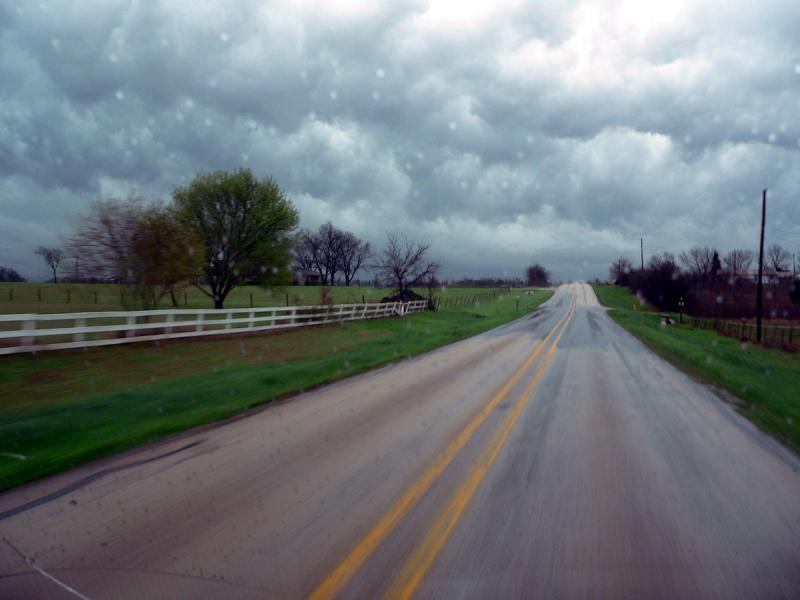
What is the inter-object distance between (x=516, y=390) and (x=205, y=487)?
23.5ft

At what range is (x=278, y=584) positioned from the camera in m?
3.57

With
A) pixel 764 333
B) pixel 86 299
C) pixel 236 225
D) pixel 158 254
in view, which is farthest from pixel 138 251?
pixel 764 333

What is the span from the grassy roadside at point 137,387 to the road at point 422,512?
0.76m

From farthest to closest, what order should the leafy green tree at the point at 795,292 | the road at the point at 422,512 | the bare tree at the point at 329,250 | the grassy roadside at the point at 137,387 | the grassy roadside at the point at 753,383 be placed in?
1. the bare tree at the point at 329,250
2. the leafy green tree at the point at 795,292
3. the grassy roadside at the point at 753,383
4. the grassy roadside at the point at 137,387
5. the road at the point at 422,512

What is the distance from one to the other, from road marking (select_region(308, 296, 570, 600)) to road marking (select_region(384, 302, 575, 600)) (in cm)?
32

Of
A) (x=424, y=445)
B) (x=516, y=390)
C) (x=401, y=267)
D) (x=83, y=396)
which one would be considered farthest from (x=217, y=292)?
(x=424, y=445)

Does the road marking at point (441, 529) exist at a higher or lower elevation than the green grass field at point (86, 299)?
lower

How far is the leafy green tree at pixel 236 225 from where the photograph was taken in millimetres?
34812

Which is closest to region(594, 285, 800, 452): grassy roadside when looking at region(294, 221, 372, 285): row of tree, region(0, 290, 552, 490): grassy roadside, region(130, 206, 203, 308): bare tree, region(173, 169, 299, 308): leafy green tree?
region(0, 290, 552, 490): grassy roadside

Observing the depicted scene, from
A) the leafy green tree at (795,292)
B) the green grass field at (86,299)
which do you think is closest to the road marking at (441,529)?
the leafy green tree at (795,292)

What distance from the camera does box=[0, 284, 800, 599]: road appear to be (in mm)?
3682

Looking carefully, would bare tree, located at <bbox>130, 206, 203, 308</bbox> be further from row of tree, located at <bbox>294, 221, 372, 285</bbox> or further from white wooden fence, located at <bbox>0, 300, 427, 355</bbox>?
row of tree, located at <bbox>294, 221, 372, 285</bbox>

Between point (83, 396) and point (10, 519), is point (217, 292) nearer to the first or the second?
point (83, 396)

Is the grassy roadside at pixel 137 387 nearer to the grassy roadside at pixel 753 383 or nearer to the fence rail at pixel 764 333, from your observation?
the grassy roadside at pixel 753 383
